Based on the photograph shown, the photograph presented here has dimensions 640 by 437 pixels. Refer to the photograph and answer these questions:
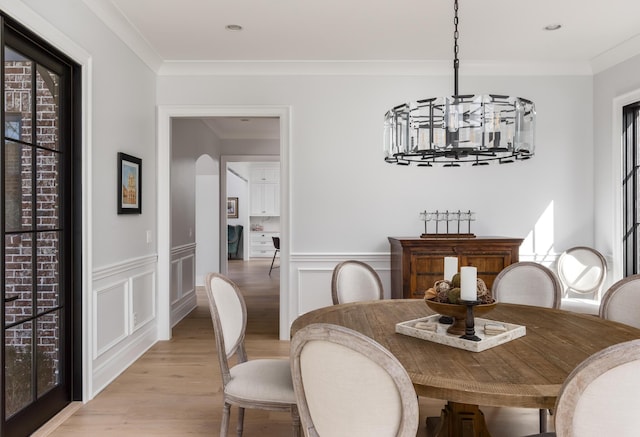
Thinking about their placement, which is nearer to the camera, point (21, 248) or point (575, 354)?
point (575, 354)

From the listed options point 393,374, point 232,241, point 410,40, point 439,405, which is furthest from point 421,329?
point 232,241

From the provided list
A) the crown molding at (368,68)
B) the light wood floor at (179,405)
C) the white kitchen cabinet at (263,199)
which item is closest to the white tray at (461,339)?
the light wood floor at (179,405)

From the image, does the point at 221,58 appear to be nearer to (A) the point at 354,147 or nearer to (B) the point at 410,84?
(A) the point at 354,147

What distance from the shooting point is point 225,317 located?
227 cm

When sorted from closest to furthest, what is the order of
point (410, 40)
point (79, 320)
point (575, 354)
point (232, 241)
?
point (575, 354) < point (79, 320) < point (410, 40) < point (232, 241)

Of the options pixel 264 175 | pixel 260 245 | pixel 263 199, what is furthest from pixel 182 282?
pixel 264 175

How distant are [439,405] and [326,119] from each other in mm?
2638

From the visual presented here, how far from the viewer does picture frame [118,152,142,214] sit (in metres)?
3.55

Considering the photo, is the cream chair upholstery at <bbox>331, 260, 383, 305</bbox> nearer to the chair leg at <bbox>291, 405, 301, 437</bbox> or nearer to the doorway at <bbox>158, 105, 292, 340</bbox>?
the chair leg at <bbox>291, 405, 301, 437</bbox>

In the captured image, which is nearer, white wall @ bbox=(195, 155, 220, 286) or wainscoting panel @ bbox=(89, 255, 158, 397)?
wainscoting panel @ bbox=(89, 255, 158, 397)

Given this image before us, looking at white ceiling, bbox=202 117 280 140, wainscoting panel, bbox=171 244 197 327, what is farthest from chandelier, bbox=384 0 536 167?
white ceiling, bbox=202 117 280 140

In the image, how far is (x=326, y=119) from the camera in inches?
175

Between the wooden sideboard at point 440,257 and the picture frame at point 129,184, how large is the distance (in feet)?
7.09

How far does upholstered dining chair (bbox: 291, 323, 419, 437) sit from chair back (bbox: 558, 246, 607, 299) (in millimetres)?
3433
